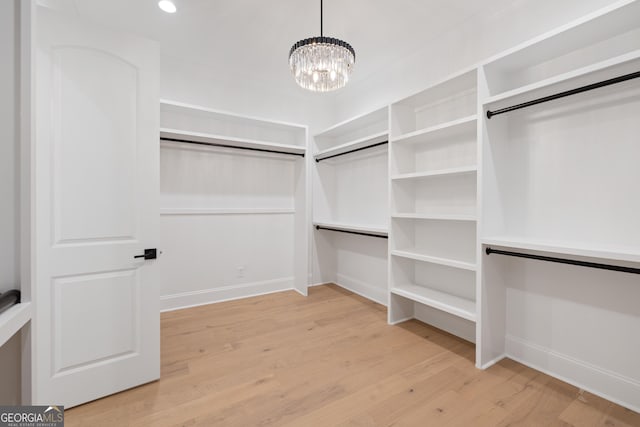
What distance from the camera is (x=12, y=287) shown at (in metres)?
0.94

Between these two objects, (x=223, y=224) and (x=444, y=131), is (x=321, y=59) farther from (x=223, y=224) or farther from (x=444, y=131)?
(x=223, y=224)

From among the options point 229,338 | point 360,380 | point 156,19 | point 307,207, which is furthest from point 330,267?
point 156,19

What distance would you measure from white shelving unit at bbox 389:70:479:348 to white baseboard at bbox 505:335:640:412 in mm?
387

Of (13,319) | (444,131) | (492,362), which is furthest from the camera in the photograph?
(444,131)

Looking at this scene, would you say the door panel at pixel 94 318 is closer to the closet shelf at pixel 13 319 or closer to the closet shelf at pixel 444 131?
the closet shelf at pixel 13 319

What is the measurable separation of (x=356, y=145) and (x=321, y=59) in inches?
62.9

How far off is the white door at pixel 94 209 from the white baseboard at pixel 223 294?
1.42 metres

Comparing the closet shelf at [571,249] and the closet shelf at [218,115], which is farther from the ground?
the closet shelf at [218,115]

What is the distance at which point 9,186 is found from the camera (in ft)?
3.04

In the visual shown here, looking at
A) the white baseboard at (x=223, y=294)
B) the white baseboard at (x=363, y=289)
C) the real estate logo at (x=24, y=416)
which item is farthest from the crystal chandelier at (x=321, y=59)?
the white baseboard at (x=223, y=294)

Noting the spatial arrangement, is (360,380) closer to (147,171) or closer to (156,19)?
(147,171)

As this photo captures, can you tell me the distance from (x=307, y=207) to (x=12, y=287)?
2.94 metres

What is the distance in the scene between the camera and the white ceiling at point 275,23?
7.61 feet

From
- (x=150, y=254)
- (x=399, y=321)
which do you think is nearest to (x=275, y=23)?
(x=150, y=254)
